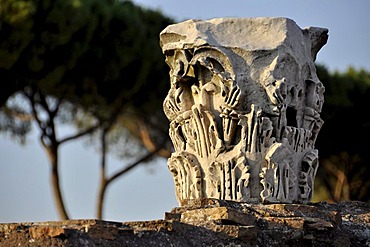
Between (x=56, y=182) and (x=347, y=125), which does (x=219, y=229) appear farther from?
(x=347, y=125)

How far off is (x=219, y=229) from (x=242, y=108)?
1674mm

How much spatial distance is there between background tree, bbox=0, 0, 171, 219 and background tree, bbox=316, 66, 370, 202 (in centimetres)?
331

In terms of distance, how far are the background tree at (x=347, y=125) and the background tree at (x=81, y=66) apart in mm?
3315

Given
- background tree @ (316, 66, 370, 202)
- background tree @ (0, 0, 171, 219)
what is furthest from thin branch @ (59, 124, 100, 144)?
background tree @ (316, 66, 370, 202)

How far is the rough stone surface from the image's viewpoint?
5.46m

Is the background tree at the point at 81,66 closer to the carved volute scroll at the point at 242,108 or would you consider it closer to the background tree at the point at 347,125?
the background tree at the point at 347,125

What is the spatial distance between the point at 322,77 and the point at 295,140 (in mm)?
11220

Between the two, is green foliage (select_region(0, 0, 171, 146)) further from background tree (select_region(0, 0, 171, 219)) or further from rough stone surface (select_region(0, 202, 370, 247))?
rough stone surface (select_region(0, 202, 370, 247))

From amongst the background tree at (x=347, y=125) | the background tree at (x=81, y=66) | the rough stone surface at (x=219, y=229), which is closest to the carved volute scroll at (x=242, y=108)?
the rough stone surface at (x=219, y=229)

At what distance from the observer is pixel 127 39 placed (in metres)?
17.3

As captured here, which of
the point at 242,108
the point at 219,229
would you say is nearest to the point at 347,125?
the point at 242,108

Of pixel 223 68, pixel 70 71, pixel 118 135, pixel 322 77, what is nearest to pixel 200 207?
pixel 223 68

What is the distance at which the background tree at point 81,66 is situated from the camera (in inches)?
617

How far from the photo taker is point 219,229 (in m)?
6.40
